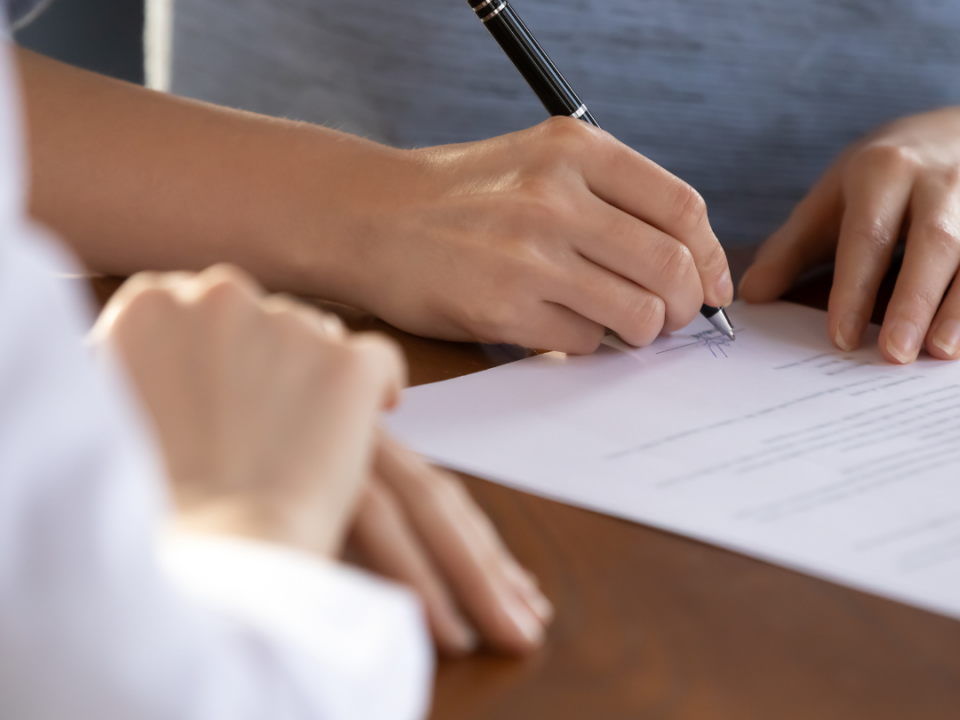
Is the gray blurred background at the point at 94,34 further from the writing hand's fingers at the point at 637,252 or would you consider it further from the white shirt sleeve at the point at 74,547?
the white shirt sleeve at the point at 74,547

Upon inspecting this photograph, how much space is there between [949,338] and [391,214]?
0.37 meters

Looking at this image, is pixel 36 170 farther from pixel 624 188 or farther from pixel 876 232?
pixel 876 232

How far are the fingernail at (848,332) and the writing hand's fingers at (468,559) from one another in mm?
358

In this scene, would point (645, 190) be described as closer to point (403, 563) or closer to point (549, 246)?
point (549, 246)

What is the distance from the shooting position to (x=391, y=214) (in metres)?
0.55

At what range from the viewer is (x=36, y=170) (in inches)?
22.9

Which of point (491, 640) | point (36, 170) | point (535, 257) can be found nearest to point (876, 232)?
point (535, 257)

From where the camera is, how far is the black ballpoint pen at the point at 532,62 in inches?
22.3

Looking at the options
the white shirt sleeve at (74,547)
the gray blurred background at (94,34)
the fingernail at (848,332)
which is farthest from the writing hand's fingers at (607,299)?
the gray blurred background at (94,34)

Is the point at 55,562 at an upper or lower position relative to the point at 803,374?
upper

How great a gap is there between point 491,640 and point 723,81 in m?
0.87

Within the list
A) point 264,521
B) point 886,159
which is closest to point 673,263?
point 886,159

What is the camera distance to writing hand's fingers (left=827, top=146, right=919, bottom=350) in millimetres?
586
